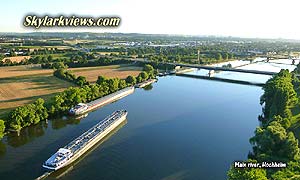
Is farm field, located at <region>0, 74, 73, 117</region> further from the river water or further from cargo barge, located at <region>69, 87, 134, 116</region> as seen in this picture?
the river water

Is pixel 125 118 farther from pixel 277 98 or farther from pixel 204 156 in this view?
pixel 277 98

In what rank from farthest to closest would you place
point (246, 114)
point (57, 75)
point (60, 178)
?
point (57, 75) < point (246, 114) < point (60, 178)

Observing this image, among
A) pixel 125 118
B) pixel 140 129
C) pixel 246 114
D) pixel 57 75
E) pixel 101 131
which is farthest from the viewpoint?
pixel 57 75

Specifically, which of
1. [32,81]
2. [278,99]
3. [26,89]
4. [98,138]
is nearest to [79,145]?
[98,138]

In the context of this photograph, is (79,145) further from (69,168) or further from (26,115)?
(26,115)

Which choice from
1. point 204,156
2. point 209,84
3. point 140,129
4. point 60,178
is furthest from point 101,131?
point 209,84

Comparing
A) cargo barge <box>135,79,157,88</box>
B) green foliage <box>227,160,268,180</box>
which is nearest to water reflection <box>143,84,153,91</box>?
cargo barge <box>135,79,157,88</box>

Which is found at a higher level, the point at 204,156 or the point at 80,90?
the point at 80,90
